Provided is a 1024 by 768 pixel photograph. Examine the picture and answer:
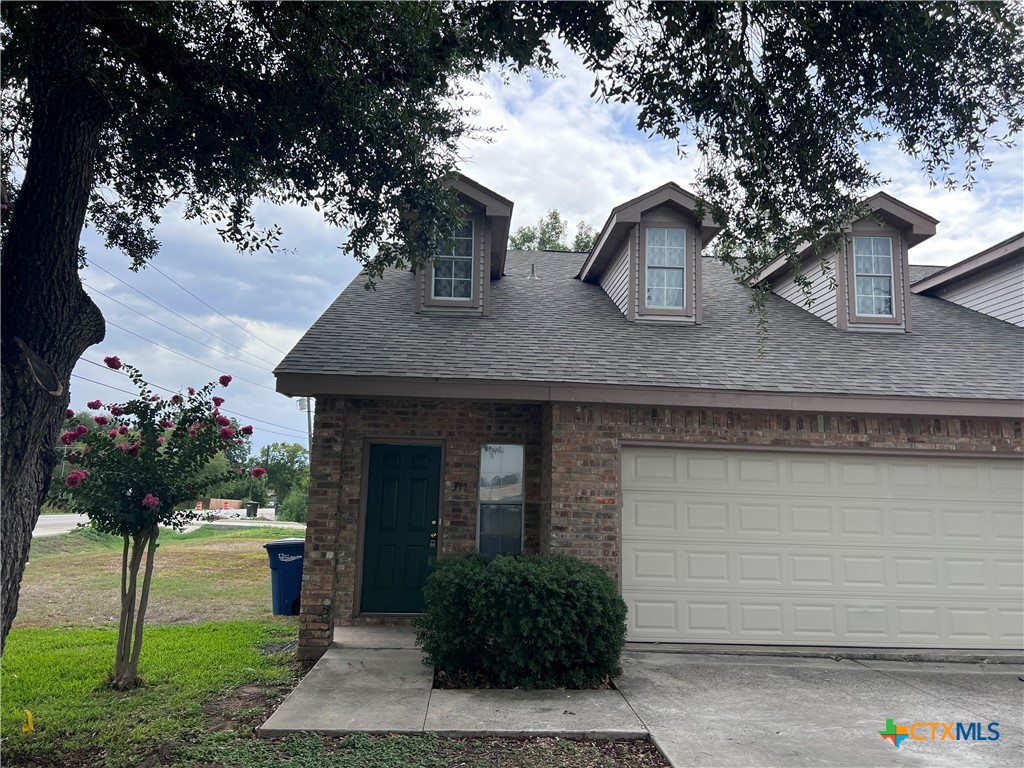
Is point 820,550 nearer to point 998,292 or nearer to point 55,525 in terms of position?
point 998,292

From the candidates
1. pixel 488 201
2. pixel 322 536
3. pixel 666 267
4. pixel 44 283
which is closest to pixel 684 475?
pixel 666 267

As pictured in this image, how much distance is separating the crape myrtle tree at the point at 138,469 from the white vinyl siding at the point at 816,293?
26.3 ft

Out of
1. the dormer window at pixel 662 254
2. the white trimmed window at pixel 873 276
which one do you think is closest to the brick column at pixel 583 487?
the dormer window at pixel 662 254

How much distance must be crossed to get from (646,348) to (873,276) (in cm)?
406

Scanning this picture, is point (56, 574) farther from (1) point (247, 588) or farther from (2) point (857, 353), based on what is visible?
(2) point (857, 353)

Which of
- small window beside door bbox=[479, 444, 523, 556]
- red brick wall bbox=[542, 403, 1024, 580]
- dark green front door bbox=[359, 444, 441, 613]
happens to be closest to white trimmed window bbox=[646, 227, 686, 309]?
red brick wall bbox=[542, 403, 1024, 580]

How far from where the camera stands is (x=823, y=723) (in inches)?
210

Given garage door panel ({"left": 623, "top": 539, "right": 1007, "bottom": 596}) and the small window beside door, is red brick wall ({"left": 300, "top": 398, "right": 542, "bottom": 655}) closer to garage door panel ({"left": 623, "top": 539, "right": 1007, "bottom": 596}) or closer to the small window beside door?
the small window beside door

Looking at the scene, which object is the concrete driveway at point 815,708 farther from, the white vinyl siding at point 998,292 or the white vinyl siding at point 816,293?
the white vinyl siding at point 998,292

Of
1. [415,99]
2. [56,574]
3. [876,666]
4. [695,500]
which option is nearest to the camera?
[415,99]

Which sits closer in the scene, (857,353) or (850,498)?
(850,498)

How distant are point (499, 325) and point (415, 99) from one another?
11.8ft

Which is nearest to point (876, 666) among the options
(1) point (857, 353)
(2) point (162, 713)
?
(1) point (857, 353)

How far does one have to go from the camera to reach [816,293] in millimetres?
10734
